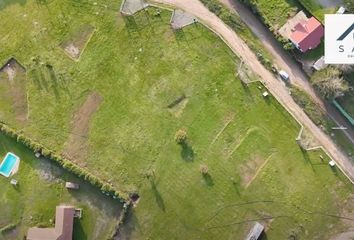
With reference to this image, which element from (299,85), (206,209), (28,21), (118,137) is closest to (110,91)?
(118,137)

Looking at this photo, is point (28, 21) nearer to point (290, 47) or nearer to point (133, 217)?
point (133, 217)

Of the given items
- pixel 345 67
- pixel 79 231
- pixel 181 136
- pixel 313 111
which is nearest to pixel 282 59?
pixel 313 111

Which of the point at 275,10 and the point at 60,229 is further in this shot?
the point at 275,10

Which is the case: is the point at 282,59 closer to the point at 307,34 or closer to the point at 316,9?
the point at 307,34

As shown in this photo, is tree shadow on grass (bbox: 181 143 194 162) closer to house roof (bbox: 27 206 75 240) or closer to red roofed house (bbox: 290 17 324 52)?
house roof (bbox: 27 206 75 240)

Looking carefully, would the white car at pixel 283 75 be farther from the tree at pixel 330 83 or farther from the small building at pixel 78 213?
the small building at pixel 78 213

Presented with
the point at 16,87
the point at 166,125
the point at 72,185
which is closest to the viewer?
the point at 72,185
